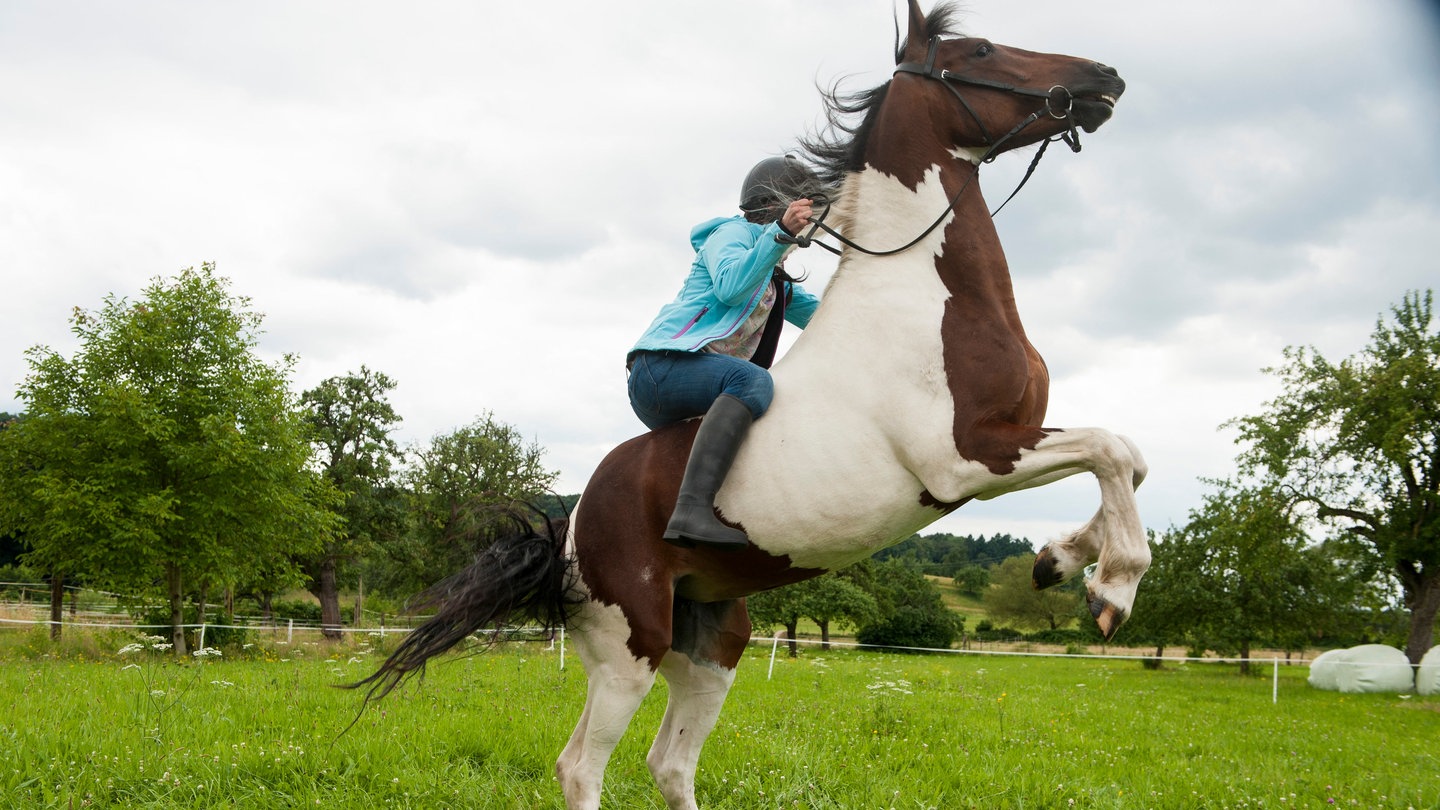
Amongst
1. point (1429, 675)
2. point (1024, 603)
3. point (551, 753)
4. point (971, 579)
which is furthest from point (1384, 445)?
point (971, 579)

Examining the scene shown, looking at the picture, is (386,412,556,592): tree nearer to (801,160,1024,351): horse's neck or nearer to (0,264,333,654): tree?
(0,264,333,654): tree

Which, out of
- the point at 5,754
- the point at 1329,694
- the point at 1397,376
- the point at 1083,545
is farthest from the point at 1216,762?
the point at 1397,376

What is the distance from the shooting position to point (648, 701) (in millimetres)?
8500

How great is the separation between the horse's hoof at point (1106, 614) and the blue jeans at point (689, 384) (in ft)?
4.42

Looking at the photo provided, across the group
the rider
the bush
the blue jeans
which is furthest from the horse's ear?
the bush

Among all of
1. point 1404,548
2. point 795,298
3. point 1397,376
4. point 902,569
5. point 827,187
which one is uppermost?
point 1397,376

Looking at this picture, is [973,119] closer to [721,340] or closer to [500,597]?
[721,340]

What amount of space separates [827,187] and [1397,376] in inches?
1094

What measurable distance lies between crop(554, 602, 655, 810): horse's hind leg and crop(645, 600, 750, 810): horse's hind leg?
33cm

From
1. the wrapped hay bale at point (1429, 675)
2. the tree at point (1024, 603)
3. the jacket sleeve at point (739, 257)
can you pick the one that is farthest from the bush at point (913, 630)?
the jacket sleeve at point (739, 257)

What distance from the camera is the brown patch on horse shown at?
3514mm

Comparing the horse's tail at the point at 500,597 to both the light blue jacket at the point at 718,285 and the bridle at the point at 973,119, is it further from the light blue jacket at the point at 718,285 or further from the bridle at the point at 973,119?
the bridle at the point at 973,119

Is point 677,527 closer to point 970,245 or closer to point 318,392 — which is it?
point 970,245

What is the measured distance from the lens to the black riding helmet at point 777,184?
12.1 ft
